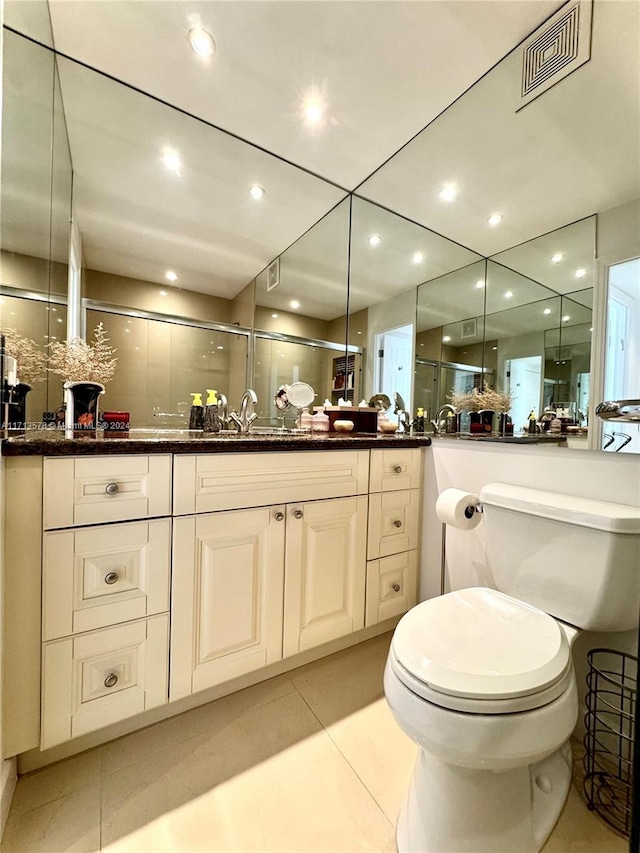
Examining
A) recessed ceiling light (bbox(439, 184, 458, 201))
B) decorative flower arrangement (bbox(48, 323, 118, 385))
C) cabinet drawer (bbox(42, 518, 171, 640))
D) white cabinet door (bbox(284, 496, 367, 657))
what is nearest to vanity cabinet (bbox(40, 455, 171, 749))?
cabinet drawer (bbox(42, 518, 171, 640))

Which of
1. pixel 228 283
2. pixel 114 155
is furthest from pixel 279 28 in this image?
pixel 228 283

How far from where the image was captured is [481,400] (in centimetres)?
159

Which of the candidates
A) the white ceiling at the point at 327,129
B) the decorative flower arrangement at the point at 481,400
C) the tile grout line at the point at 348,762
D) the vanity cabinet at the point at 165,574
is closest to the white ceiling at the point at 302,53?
the white ceiling at the point at 327,129

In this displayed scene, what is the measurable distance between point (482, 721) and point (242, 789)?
2.38ft

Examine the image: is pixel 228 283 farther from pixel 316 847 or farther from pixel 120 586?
pixel 316 847

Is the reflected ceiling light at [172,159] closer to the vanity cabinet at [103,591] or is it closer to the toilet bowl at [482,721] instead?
the vanity cabinet at [103,591]

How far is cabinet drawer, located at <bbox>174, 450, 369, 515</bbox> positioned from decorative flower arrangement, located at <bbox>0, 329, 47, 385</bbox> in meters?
0.65

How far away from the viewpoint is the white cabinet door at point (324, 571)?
1.27 m

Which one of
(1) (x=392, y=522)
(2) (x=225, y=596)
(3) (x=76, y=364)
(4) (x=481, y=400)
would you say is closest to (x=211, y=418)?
(3) (x=76, y=364)

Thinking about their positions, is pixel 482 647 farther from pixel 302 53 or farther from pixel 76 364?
pixel 302 53

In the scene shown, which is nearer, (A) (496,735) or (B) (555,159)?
(A) (496,735)

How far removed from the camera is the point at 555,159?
132 cm

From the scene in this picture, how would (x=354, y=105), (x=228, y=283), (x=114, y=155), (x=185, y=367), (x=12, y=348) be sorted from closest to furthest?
(x=12, y=348) < (x=354, y=105) < (x=114, y=155) < (x=185, y=367) < (x=228, y=283)

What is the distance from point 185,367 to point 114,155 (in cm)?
102
